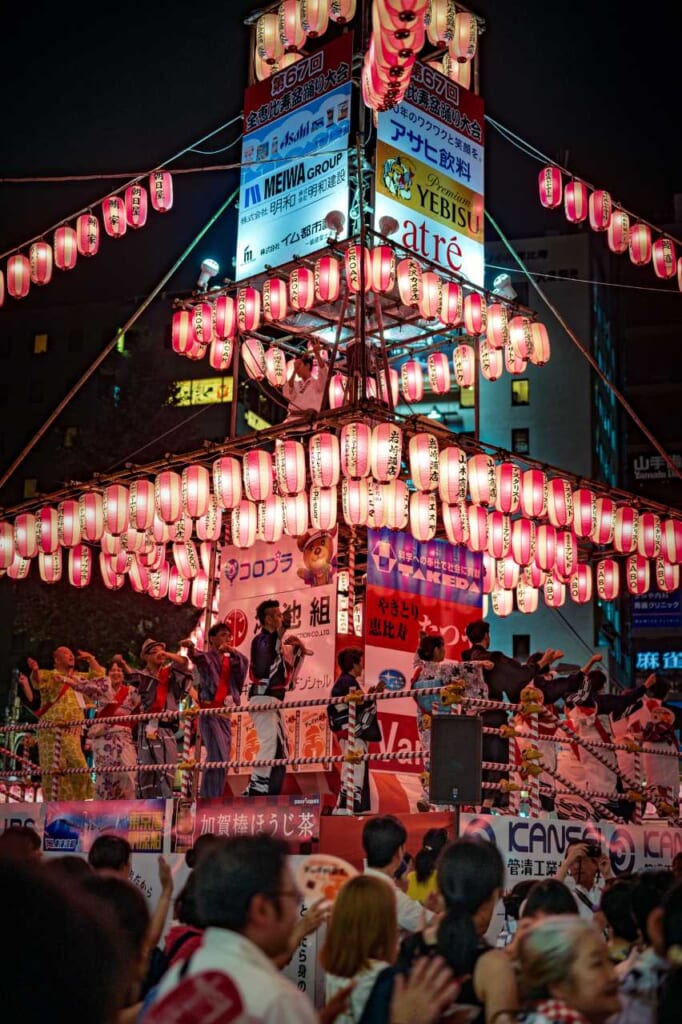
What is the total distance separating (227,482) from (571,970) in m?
11.6

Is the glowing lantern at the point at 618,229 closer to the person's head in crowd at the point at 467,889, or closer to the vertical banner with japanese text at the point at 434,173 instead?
the vertical banner with japanese text at the point at 434,173

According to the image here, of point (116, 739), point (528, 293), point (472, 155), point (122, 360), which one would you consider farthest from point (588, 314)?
point (116, 739)

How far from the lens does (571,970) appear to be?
3.28 meters

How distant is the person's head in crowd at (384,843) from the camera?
531cm

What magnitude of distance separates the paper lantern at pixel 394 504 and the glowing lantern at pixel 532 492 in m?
1.93

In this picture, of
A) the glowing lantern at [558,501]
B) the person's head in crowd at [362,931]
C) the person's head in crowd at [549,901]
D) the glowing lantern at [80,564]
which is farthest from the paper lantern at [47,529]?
the person's head in crowd at [362,931]

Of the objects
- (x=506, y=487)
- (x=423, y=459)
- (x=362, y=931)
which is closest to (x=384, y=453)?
(x=423, y=459)

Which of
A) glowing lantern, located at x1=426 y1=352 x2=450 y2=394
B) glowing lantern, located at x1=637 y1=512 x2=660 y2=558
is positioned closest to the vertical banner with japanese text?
glowing lantern, located at x1=426 y1=352 x2=450 y2=394

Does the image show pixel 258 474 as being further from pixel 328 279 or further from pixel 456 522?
pixel 328 279

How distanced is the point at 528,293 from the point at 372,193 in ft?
108

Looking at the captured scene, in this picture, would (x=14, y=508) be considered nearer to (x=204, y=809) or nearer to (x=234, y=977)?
(x=204, y=809)

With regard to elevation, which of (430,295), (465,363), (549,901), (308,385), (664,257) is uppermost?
(664,257)

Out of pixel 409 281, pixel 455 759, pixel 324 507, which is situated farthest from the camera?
pixel 409 281

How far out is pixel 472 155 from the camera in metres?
16.3
